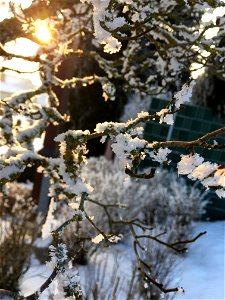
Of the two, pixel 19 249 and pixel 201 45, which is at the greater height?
pixel 201 45

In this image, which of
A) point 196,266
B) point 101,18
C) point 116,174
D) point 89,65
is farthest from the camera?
point 89,65

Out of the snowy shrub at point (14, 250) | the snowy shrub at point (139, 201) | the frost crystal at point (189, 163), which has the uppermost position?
the snowy shrub at point (139, 201)

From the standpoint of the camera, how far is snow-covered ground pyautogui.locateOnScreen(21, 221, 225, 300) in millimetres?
7414

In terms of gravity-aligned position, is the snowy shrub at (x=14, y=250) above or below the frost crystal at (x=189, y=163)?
below

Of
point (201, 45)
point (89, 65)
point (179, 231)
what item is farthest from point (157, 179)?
point (201, 45)

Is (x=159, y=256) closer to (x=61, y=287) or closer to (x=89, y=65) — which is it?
(x=61, y=287)

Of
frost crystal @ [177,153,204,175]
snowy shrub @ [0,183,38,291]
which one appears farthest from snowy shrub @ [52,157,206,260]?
frost crystal @ [177,153,204,175]

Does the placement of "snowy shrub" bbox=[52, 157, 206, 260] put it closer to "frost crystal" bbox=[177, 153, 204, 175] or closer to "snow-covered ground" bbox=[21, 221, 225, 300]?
"snow-covered ground" bbox=[21, 221, 225, 300]

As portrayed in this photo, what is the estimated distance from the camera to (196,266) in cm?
908

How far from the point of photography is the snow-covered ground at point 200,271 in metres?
7.41

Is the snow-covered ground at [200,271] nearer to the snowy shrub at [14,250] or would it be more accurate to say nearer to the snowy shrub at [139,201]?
the snowy shrub at [14,250]

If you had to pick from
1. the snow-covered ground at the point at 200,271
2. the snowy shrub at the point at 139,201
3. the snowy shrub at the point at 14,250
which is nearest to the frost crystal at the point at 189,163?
the snow-covered ground at the point at 200,271

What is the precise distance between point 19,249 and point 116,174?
11.4 feet

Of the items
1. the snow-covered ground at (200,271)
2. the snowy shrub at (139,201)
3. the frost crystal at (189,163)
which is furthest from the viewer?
the snowy shrub at (139,201)
